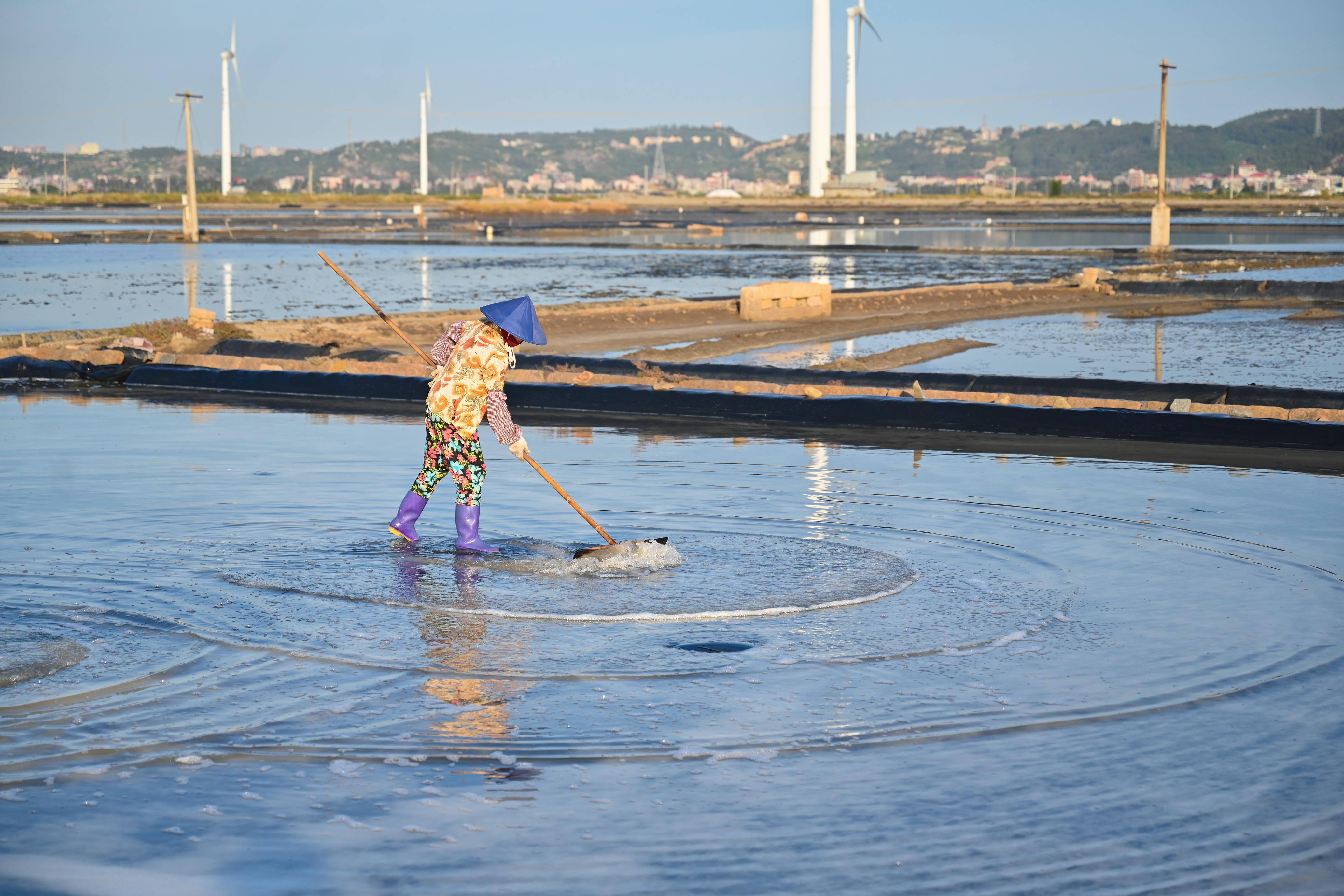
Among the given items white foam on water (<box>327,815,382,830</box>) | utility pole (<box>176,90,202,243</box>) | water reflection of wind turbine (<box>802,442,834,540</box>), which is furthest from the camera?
utility pole (<box>176,90,202,243</box>)

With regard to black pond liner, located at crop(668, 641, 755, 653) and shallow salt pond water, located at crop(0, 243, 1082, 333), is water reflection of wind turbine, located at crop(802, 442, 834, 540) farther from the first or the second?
shallow salt pond water, located at crop(0, 243, 1082, 333)

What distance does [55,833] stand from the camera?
4227 mm

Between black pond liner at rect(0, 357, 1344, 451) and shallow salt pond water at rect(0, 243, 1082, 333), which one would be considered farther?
shallow salt pond water at rect(0, 243, 1082, 333)

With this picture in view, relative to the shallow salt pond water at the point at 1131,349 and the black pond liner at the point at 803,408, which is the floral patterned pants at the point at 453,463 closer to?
the black pond liner at the point at 803,408

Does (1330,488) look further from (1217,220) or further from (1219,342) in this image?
(1217,220)

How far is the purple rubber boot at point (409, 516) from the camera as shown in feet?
26.7

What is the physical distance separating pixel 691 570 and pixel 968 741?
8.99ft

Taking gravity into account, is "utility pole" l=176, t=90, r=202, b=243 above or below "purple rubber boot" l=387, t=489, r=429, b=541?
above

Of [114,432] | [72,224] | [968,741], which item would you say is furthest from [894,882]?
[72,224]

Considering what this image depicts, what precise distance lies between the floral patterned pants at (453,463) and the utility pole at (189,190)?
1963 inches

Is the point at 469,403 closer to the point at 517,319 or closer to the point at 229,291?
the point at 517,319

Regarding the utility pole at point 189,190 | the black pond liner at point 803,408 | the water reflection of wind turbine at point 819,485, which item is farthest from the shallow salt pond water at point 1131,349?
the utility pole at point 189,190

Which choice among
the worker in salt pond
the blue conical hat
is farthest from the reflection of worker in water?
the blue conical hat

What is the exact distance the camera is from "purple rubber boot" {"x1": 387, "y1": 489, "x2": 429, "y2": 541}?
8.14 metres
